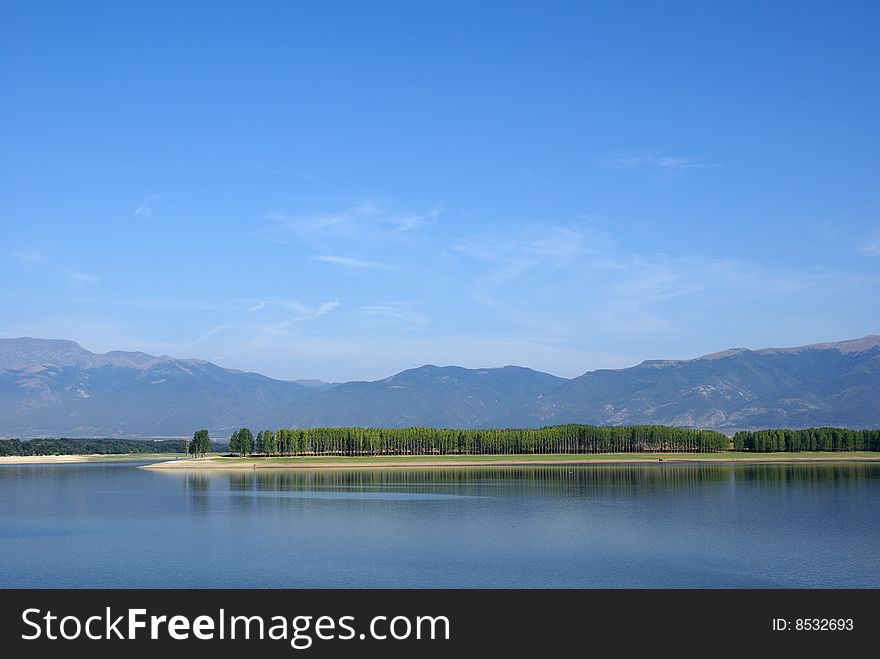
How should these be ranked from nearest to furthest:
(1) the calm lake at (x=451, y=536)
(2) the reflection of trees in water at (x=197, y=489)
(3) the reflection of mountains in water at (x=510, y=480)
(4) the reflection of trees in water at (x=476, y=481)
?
(1) the calm lake at (x=451, y=536), (2) the reflection of trees in water at (x=197, y=489), (3) the reflection of mountains in water at (x=510, y=480), (4) the reflection of trees in water at (x=476, y=481)

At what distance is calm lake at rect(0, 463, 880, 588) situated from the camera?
44625 mm

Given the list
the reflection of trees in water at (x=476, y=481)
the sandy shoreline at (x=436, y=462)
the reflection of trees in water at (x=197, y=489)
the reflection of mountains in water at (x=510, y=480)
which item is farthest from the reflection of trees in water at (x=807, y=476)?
the reflection of trees in water at (x=197, y=489)

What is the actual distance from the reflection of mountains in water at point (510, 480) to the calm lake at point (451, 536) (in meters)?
1.49

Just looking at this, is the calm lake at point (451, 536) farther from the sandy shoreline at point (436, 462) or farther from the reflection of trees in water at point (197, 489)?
the sandy shoreline at point (436, 462)

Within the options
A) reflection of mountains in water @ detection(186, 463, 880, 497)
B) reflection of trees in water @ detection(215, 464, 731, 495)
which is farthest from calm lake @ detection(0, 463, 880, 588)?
reflection of trees in water @ detection(215, 464, 731, 495)

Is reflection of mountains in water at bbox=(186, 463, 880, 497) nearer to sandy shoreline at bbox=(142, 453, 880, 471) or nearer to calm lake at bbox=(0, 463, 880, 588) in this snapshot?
calm lake at bbox=(0, 463, 880, 588)

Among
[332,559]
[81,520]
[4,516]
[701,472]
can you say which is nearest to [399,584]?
[332,559]

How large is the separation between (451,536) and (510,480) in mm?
66197

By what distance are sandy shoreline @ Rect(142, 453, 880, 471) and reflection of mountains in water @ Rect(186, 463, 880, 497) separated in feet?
43.7

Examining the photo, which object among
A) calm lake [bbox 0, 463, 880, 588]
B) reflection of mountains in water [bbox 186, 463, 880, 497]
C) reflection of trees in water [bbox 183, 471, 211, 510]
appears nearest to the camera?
calm lake [bbox 0, 463, 880, 588]

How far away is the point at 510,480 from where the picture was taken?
411 feet

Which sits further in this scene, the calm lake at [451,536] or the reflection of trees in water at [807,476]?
the reflection of trees in water at [807,476]

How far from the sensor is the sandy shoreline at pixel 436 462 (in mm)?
169250
